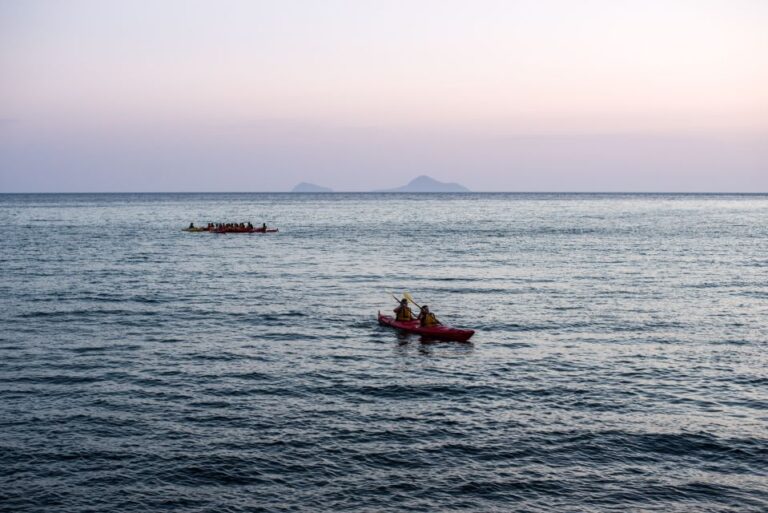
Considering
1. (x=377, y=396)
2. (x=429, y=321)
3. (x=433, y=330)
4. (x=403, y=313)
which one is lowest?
(x=377, y=396)

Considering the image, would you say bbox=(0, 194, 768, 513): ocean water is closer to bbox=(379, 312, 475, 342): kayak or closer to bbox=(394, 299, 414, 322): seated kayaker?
bbox=(379, 312, 475, 342): kayak

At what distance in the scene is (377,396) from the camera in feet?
82.1

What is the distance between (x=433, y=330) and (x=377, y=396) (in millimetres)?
9030

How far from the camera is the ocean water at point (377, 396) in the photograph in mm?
17859

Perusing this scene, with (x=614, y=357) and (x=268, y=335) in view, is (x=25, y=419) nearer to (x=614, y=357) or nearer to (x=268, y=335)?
(x=268, y=335)

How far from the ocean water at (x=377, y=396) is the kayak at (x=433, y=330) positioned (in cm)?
50

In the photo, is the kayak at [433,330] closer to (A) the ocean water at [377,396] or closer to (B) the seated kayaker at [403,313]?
(B) the seated kayaker at [403,313]

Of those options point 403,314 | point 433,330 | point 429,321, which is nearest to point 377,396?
point 433,330

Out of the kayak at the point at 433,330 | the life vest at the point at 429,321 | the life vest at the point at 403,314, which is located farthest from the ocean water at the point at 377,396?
the life vest at the point at 403,314

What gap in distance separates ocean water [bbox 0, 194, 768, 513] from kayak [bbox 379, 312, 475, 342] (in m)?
0.50

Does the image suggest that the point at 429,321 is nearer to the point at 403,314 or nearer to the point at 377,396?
the point at 403,314

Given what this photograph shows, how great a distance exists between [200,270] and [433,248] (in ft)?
94.8

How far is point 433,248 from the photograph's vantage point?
261 feet

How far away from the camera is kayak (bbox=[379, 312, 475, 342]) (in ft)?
107
